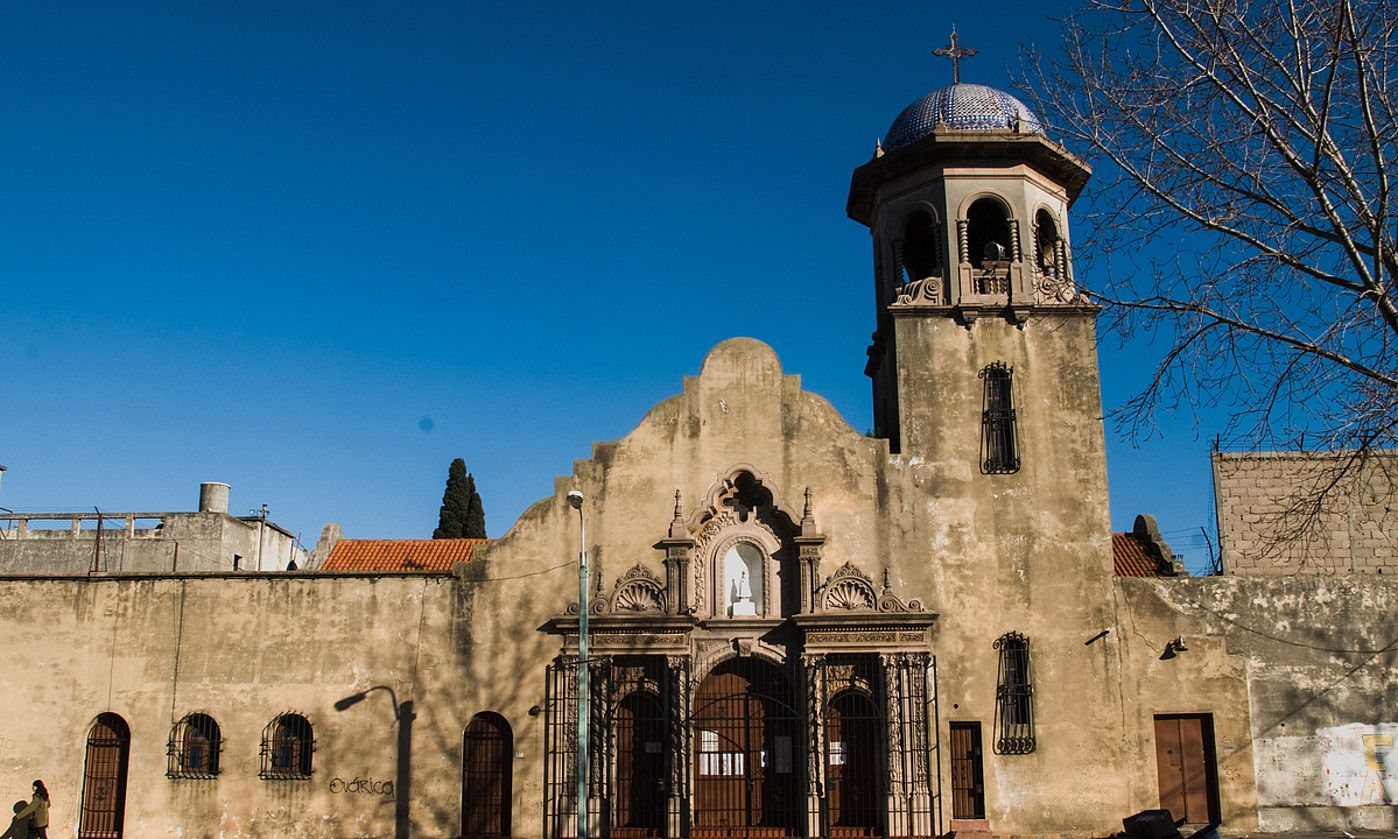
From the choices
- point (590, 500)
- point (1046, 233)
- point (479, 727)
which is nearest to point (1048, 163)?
point (1046, 233)

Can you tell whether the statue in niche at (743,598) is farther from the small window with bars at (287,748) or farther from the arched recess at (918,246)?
the small window with bars at (287,748)

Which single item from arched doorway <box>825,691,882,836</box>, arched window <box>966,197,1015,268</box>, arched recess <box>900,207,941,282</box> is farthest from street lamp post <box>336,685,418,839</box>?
arched window <box>966,197,1015,268</box>

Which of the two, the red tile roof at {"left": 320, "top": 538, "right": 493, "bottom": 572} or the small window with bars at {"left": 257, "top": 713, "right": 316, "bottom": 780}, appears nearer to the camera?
the small window with bars at {"left": 257, "top": 713, "right": 316, "bottom": 780}

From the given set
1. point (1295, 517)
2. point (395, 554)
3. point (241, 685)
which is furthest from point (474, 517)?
point (1295, 517)

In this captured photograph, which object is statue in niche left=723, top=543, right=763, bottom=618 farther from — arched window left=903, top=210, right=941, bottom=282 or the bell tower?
arched window left=903, top=210, right=941, bottom=282

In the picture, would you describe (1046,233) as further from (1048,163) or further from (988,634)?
(988,634)

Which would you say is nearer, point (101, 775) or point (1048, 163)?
point (101, 775)

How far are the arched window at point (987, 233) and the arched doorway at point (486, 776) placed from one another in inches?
498

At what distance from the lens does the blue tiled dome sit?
2431cm

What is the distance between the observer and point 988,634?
72.6 feet

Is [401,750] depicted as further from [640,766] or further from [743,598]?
[743,598]

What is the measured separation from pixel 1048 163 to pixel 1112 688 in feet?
33.4

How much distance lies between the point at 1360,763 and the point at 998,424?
8.73 m

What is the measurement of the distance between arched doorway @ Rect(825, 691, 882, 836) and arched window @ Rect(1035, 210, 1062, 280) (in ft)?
30.7
